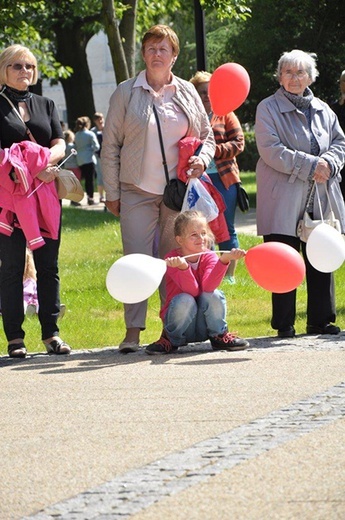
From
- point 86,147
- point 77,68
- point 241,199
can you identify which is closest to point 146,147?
point 241,199

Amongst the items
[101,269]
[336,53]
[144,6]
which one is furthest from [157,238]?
[144,6]

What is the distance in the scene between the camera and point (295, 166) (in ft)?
30.6

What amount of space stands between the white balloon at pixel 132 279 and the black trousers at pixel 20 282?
135 cm

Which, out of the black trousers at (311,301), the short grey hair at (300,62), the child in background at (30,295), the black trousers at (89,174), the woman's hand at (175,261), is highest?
the short grey hair at (300,62)

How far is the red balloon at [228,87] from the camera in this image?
963cm

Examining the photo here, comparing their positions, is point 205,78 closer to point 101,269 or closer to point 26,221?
point 26,221

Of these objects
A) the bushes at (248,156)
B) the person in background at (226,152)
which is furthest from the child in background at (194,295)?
the bushes at (248,156)

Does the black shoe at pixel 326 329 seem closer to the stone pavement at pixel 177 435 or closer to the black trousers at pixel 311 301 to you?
the black trousers at pixel 311 301

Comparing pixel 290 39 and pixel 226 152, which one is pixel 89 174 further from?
pixel 226 152

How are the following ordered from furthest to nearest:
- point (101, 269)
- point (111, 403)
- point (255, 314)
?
point (101, 269)
point (255, 314)
point (111, 403)

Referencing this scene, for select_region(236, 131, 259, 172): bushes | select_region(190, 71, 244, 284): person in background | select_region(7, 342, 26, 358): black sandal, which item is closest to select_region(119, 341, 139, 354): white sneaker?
select_region(7, 342, 26, 358): black sandal

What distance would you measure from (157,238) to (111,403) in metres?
2.32

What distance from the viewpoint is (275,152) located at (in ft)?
30.7

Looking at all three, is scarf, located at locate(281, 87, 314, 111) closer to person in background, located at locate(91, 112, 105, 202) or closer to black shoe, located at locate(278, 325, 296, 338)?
black shoe, located at locate(278, 325, 296, 338)
